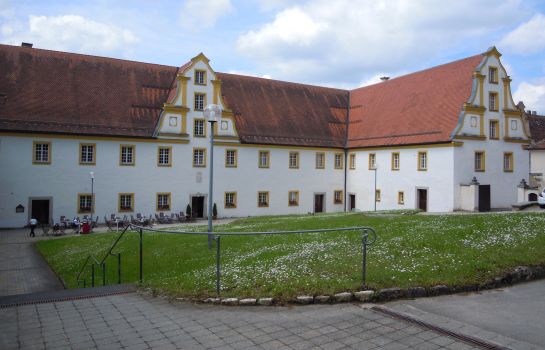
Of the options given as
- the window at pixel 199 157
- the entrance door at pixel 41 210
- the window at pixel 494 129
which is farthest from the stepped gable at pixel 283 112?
the entrance door at pixel 41 210

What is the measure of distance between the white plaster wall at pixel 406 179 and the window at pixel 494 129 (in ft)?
16.4

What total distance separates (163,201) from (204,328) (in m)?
27.8

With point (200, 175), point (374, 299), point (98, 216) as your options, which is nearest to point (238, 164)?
point (200, 175)

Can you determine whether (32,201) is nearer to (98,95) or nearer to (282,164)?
(98,95)

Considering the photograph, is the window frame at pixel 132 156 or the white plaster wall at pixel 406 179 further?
the window frame at pixel 132 156

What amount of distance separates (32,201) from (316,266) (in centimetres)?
2591

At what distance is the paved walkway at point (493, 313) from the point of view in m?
6.26

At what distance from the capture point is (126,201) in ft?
106

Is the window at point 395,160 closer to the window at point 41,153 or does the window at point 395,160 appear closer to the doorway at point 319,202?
the doorway at point 319,202

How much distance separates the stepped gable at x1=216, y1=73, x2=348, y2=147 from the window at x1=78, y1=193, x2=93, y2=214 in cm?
1256

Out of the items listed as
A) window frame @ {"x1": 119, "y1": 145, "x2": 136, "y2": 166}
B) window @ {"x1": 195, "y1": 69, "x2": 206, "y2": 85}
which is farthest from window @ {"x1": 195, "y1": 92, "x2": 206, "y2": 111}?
window frame @ {"x1": 119, "y1": 145, "x2": 136, "y2": 166}

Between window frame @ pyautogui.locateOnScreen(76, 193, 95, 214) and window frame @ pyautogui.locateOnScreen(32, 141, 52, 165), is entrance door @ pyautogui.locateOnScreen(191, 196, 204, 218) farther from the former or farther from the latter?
window frame @ pyautogui.locateOnScreen(32, 141, 52, 165)

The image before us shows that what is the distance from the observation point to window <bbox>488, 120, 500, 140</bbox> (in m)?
33.3

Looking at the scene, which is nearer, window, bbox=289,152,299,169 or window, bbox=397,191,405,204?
window, bbox=397,191,405,204
